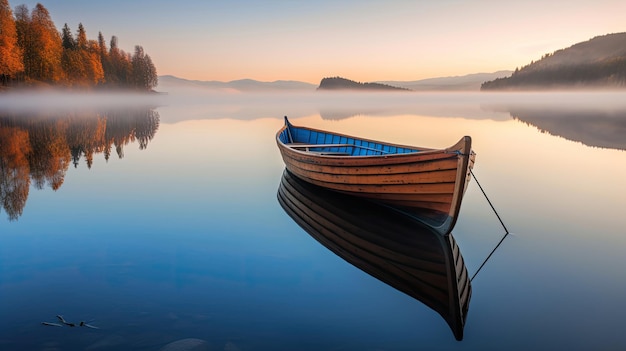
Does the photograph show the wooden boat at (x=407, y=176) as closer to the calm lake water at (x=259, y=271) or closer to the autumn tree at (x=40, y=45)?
the calm lake water at (x=259, y=271)

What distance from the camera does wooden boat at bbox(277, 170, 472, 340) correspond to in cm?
652

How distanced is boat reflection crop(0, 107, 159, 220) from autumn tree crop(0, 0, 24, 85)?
20899mm

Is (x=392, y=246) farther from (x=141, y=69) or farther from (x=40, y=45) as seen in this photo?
(x=141, y=69)

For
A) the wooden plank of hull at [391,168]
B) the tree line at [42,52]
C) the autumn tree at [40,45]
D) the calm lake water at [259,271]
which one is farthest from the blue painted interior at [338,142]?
the autumn tree at [40,45]

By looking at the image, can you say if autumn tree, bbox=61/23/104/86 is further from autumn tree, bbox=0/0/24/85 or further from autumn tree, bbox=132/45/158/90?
autumn tree, bbox=132/45/158/90

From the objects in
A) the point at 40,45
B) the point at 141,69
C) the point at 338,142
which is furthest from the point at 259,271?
the point at 141,69

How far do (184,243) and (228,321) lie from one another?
11.5ft

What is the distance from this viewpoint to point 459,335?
210 inches

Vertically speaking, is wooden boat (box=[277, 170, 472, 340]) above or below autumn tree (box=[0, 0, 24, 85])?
below

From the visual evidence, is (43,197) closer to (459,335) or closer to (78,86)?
(459,335)

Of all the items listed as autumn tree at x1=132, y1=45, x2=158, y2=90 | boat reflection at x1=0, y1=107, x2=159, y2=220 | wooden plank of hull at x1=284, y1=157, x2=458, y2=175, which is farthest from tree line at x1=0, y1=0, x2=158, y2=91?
wooden plank of hull at x1=284, y1=157, x2=458, y2=175

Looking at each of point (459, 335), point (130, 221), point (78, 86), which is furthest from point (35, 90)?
point (459, 335)

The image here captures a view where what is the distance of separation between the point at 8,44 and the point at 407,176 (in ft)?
188

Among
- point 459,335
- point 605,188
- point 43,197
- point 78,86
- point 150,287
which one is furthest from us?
point 78,86
